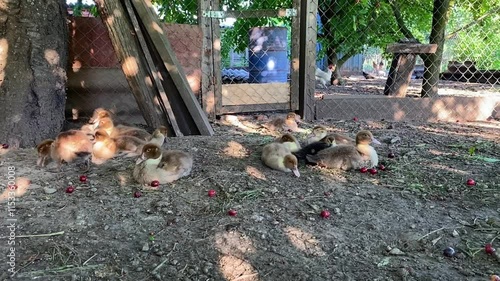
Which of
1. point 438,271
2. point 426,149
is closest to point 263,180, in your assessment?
point 438,271

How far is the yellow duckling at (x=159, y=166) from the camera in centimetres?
346

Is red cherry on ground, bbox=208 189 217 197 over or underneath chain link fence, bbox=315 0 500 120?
underneath

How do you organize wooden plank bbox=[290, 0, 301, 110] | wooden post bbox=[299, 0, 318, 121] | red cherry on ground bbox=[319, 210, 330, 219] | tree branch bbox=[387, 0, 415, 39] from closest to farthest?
1. red cherry on ground bbox=[319, 210, 330, 219]
2. wooden post bbox=[299, 0, 318, 121]
3. wooden plank bbox=[290, 0, 301, 110]
4. tree branch bbox=[387, 0, 415, 39]

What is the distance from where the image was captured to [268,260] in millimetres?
2393

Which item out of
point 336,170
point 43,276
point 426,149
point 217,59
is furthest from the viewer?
point 217,59

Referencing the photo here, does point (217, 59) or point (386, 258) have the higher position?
point (217, 59)

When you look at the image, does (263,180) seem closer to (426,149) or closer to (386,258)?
(386,258)

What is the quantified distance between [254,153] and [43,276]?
8.31ft

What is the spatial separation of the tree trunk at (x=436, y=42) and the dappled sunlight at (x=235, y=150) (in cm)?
375

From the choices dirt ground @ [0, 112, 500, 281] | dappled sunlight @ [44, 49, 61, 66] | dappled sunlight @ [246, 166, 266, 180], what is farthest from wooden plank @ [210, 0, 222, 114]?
dappled sunlight @ [246, 166, 266, 180]

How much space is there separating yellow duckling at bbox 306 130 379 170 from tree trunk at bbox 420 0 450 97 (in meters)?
3.39

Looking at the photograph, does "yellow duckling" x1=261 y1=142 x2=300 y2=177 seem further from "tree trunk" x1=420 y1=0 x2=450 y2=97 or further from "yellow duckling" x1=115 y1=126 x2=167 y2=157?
"tree trunk" x1=420 y1=0 x2=450 y2=97

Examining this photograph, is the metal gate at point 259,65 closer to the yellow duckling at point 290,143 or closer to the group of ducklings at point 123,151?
the group of ducklings at point 123,151

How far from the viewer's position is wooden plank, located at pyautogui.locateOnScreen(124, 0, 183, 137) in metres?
4.73
